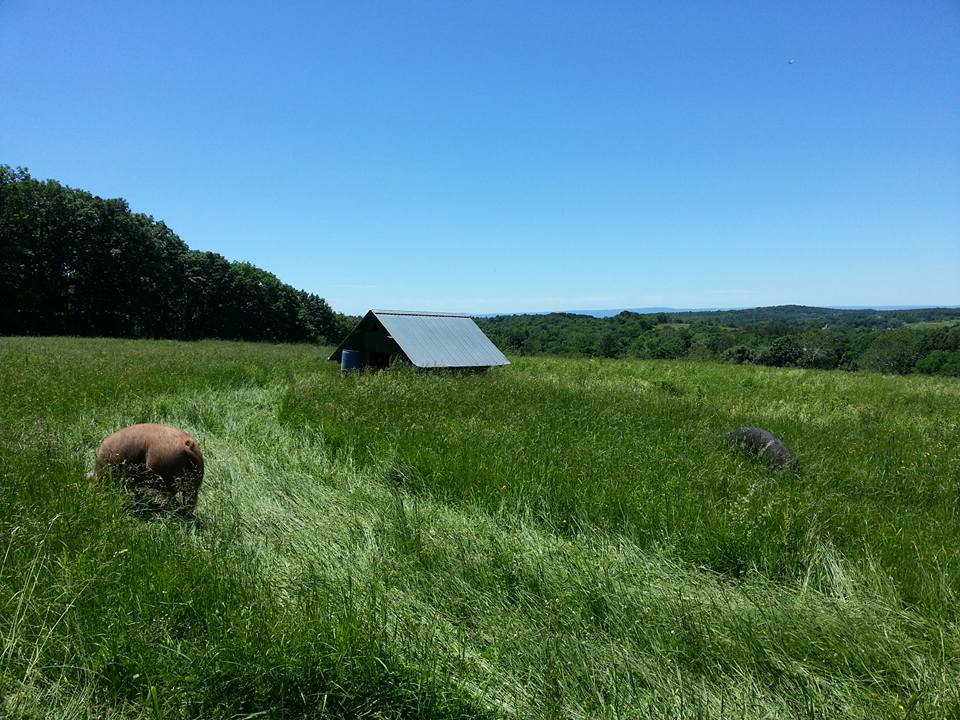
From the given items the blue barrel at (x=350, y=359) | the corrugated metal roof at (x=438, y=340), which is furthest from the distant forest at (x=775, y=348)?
the blue barrel at (x=350, y=359)

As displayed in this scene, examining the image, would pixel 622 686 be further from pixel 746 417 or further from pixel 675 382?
pixel 675 382

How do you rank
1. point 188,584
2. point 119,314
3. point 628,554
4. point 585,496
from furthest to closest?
point 119,314 → point 585,496 → point 628,554 → point 188,584

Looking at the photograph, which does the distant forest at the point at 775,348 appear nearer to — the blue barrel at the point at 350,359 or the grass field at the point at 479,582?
the blue barrel at the point at 350,359

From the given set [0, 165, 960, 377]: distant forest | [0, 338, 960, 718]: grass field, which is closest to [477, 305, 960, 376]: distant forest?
[0, 165, 960, 377]: distant forest

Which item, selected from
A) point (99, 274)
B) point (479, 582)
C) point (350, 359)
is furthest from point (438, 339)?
point (99, 274)

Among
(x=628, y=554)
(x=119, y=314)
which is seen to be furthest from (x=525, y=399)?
(x=119, y=314)

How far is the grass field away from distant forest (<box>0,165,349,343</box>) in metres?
42.7

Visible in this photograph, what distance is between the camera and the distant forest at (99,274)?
39562mm

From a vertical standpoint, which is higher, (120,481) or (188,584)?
(120,481)

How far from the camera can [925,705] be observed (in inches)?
102

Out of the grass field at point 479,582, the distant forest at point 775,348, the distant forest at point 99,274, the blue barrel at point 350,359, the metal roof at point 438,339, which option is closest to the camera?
the grass field at point 479,582

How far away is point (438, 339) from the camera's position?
1680 cm

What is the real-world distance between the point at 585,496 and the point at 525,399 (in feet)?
20.8

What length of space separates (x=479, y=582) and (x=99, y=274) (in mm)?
53774
